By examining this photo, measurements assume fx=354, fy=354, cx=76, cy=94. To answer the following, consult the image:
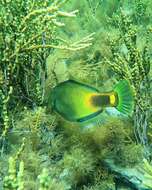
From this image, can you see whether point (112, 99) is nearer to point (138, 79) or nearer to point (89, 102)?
point (89, 102)

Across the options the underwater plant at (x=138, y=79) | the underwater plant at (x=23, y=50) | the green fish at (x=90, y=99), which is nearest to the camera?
the green fish at (x=90, y=99)

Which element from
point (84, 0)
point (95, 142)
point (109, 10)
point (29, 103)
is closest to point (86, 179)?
point (95, 142)

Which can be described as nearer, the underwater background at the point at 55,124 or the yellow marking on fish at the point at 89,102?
the yellow marking on fish at the point at 89,102

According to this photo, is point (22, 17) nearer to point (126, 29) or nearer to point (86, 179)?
point (126, 29)

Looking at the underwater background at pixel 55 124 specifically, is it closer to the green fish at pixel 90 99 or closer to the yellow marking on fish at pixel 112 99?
the green fish at pixel 90 99

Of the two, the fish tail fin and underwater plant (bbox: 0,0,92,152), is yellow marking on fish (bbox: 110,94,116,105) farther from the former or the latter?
underwater plant (bbox: 0,0,92,152)

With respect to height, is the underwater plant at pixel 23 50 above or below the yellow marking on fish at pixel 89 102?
above

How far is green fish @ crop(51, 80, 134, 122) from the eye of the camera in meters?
3.34

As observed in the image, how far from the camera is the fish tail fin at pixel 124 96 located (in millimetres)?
3346

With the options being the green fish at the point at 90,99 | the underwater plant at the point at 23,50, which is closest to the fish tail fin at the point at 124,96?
the green fish at the point at 90,99

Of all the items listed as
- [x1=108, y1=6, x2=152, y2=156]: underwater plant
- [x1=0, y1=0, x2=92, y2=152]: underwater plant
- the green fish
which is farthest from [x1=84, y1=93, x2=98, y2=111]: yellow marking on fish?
[x1=108, y1=6, x2=152, y2=156]: underwater plant

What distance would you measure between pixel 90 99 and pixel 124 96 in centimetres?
33

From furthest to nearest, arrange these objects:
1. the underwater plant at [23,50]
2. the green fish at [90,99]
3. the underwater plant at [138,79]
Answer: the underwater plant at [138,79] < the underwater plant at [23,50] < the green fish at [90,99]

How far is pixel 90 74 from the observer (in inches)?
A: 207
